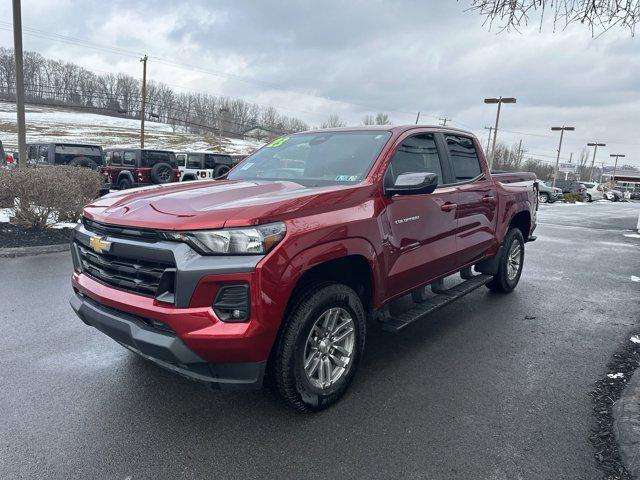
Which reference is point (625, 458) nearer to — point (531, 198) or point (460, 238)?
point (460, 238)

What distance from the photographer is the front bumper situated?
2.42 m

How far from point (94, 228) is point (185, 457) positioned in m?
1.58

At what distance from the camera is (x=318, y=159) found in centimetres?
379

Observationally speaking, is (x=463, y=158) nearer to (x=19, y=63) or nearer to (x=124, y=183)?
(x=19, y=63)

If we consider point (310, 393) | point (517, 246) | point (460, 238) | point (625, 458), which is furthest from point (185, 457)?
point (517, 246)

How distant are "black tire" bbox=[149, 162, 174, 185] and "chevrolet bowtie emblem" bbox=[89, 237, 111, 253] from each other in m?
15.5

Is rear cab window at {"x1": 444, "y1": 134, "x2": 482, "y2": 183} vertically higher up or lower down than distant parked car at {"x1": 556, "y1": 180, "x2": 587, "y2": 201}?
higher up

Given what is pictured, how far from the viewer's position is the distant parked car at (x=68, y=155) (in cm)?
1606

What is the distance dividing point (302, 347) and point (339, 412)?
1.94ft

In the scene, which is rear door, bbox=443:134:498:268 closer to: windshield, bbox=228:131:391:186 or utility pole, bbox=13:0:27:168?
windshield, bbox=228:131:391:186

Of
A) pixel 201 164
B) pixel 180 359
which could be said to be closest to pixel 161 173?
pixel 201 164

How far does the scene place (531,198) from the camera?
5945 mm

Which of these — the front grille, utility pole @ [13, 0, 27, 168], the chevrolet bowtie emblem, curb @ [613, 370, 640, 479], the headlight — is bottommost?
curb @ [613, 370, 640, 479]

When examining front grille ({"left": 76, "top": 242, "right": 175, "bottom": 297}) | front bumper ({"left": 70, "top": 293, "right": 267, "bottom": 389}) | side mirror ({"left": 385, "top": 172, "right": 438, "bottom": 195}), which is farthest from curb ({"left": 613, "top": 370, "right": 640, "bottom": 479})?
front grille ({"left": 76, "top": 242, "right": 175, "bottom": 297})
